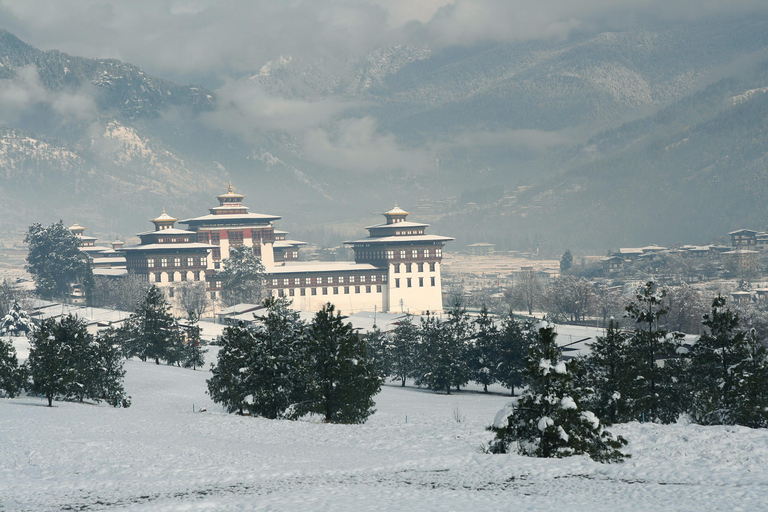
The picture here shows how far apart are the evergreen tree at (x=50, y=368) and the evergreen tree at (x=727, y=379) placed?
113ft

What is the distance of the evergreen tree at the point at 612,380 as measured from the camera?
4612cm

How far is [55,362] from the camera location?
5334cm

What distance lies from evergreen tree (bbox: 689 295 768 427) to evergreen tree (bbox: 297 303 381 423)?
17137mm

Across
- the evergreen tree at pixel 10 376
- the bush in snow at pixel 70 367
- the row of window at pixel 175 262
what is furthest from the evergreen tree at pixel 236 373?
the row of window at pixel 175 262

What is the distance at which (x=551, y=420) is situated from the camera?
32688 millimetres

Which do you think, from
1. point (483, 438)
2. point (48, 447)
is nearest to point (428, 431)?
point (483, 438)

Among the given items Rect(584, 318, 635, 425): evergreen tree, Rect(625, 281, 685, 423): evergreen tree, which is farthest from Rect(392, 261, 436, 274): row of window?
Rect(584, 318, 635, 425): evergreen tree

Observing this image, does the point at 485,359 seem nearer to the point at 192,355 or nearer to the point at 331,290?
the point at 192,355

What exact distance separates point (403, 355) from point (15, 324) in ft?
182

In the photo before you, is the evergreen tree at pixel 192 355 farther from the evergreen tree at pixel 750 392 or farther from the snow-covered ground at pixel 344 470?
the evergreen tree at pixel 750 392

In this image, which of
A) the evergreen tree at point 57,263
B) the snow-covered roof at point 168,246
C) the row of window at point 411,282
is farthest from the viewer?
A: the row of window at point 411,282

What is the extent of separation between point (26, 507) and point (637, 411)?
30445mm

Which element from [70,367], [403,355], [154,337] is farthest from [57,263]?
[70,367]

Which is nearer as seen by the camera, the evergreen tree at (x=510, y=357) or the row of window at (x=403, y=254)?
the evergreen tree at (x=510, y=357)
